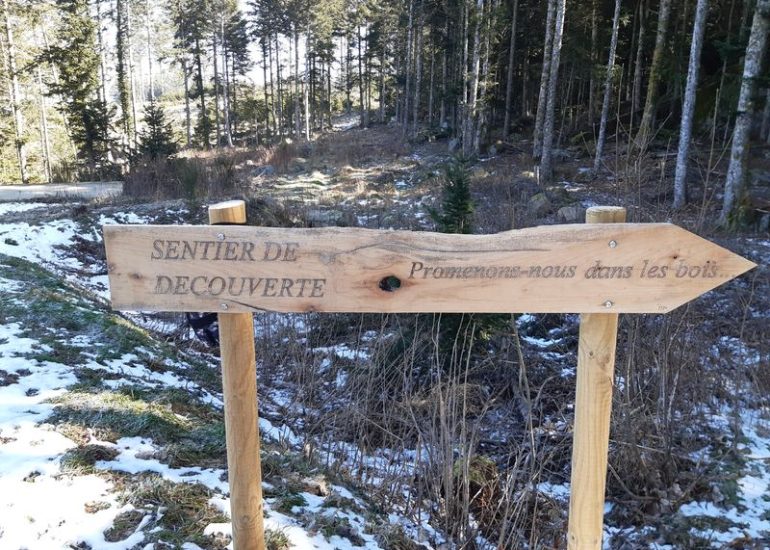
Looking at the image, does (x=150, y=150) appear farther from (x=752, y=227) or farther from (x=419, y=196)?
(x=752, y=227)

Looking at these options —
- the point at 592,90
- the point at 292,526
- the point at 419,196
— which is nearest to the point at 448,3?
the point at 592,90

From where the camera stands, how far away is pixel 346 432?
3.83 m

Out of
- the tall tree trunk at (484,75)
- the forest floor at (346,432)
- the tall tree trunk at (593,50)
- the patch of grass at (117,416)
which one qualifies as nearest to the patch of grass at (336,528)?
the forest floor at (346,432)

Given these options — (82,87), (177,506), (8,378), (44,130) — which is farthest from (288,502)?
(44,130)

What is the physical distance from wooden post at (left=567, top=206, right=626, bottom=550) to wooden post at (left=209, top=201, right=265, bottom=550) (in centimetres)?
113

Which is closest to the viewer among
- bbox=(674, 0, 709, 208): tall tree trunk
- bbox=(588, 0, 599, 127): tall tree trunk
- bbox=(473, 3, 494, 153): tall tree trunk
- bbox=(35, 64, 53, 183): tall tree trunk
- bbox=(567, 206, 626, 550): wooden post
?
bbox=(567, 206, 626, 550): wooden post

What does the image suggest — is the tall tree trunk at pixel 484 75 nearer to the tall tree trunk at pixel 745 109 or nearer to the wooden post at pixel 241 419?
the tall tree trunk at pixel 745 109

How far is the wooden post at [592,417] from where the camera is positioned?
1.86 metres

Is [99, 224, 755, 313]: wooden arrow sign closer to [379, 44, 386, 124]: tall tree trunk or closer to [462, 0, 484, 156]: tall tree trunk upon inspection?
[462, 0, 484, 156]: tall tree trunk

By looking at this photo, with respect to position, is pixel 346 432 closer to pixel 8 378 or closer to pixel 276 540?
pixel 276 540

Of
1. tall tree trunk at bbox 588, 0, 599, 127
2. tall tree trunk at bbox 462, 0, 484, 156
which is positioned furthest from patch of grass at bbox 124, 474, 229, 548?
tall tree trunk at bbox 588, 0, 599, 127

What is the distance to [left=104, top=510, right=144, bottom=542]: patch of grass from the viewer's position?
7.59 feet

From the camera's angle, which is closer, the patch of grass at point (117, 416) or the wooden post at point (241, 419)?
the wooden post at point (241, 419)

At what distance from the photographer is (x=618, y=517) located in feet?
11.1
